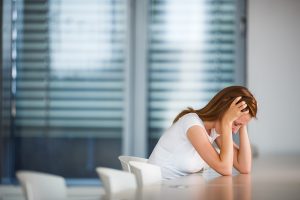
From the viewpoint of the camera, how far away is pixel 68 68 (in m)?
7.49

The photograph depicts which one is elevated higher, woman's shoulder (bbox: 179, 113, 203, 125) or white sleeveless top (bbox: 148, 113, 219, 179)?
woman's shoulder (bbox: 179, 113, 203, 125)

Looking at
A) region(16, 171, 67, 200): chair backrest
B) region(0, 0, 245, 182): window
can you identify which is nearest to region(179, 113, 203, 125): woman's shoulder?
region(16, 171, 67, 200): chair backrest

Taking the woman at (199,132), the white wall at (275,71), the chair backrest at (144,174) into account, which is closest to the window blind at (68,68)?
the white wall at (275,71)

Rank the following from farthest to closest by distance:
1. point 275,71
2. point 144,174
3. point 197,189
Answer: point 275,71 < point 144,174 < point 197,189

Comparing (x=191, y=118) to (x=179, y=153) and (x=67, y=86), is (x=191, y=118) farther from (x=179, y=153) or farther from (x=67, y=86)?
(x=67, y=86)

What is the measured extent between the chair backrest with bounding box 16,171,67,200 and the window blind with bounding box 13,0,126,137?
15.9 feet

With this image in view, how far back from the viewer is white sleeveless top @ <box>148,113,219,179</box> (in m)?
4.12

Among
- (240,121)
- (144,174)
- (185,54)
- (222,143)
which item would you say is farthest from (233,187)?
(185,54)

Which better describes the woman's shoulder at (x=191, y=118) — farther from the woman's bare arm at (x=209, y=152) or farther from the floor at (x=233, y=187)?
the floor at (x=233, y=187)

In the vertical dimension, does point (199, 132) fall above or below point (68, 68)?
below

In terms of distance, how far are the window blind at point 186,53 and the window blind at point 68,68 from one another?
36 centimetres

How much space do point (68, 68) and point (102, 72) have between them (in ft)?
1.17

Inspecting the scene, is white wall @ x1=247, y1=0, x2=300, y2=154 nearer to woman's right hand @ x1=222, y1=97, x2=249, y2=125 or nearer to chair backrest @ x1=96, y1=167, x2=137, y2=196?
woman's right hand @ x1=222, y1=97, x2=249, y2=125

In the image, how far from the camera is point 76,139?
7508 mm
